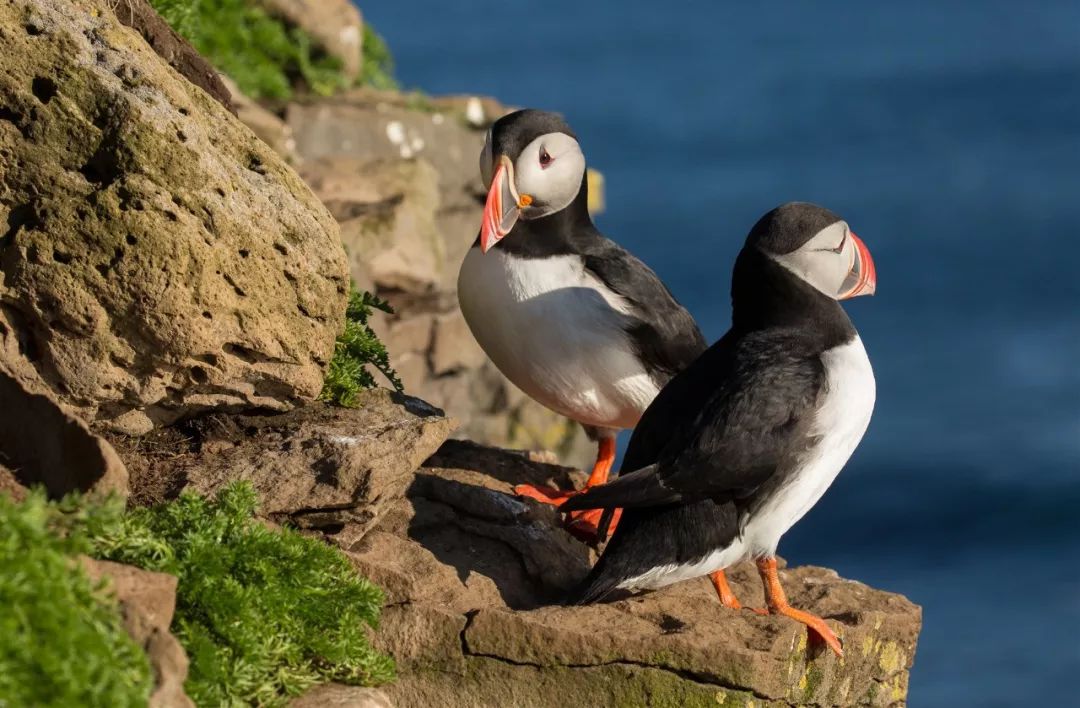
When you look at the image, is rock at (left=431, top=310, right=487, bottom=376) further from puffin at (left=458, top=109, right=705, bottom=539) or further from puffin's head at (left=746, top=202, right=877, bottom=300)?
puffin's head at (left=746, top=202, right=877, bottom=300)

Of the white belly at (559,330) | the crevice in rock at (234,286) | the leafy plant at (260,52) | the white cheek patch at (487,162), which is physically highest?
the leafy plant at (260,52)

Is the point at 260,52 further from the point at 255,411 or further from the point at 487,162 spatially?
the point at 255,411

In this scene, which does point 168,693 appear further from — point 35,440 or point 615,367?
point 615,367

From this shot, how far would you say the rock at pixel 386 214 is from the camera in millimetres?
11172

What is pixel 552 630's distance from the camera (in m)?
6.24

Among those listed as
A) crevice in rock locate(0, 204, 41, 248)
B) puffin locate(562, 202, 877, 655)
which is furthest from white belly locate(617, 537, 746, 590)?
crevice in rock locate(0, 204, 41, 248)

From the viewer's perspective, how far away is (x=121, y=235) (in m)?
6.15

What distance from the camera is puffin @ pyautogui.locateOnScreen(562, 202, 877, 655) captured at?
260 inches

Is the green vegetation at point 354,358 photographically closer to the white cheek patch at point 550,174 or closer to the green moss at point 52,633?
the white cheek patch at point 550,174

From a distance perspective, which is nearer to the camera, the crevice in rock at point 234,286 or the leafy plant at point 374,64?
the crevice in rock at point 234,286

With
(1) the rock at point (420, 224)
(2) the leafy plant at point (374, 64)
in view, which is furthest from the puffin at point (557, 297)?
(2) the leafy plant at point (374, 64)

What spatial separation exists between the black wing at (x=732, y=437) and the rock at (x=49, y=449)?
169 cm

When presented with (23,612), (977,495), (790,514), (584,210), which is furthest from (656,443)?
(977,495)

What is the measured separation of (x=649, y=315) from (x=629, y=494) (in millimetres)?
1661
